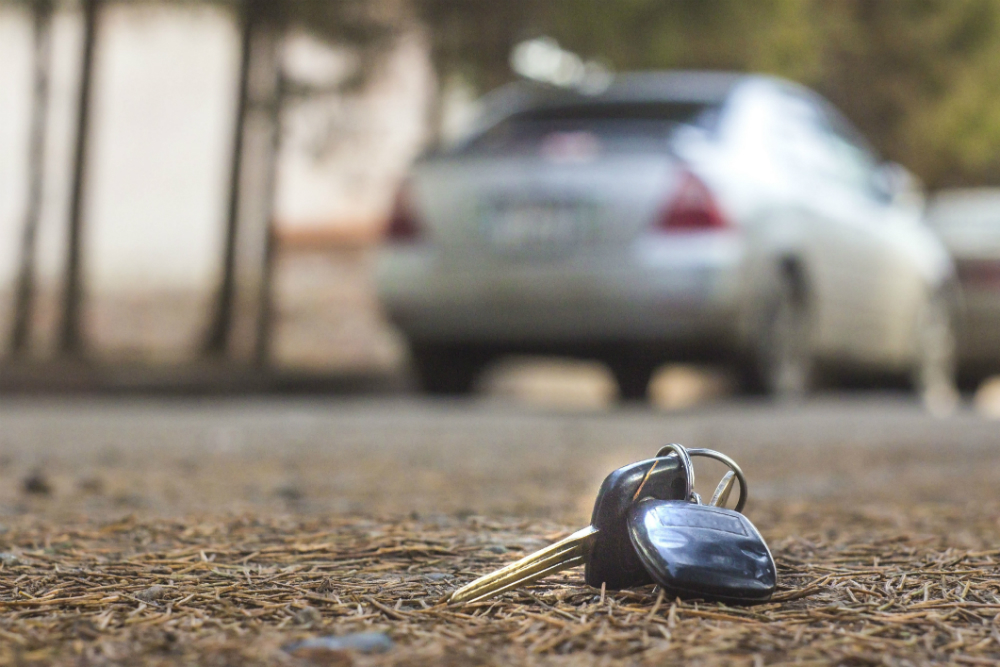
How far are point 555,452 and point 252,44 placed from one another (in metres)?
5.36

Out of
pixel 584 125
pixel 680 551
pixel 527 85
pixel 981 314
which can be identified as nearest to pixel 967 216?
pixel 981 314

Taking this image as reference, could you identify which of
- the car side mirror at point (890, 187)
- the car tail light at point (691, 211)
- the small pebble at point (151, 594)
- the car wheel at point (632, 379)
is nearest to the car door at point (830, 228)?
the car side mirror at point (890, 187)

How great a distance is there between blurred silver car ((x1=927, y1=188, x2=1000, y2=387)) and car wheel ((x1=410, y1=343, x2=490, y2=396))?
353 centimetres

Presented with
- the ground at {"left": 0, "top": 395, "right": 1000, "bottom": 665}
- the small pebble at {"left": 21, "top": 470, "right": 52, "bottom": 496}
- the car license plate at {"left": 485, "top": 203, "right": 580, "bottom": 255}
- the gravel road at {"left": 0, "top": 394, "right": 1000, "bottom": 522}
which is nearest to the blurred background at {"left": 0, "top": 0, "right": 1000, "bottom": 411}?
the car license plate at {"left": 485, "top": 203, "right": 580, "bottom": 255}

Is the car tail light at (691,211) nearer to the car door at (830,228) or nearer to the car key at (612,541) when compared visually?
the car door at (830,228)

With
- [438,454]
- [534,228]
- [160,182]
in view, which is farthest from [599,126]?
[160,182]

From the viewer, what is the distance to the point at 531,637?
1.52 meters

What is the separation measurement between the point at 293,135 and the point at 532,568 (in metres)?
7.73

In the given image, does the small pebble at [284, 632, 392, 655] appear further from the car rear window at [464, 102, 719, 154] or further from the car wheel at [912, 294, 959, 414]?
the car wheel at [912, 294, 959, 414]

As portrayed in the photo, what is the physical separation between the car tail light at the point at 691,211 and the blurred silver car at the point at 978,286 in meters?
3.56

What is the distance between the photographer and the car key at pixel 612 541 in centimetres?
168

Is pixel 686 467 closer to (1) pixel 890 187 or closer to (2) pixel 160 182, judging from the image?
(1) pixel 890 187

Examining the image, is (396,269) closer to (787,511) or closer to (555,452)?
(555,452)

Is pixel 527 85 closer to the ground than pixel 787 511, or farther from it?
farther from it
